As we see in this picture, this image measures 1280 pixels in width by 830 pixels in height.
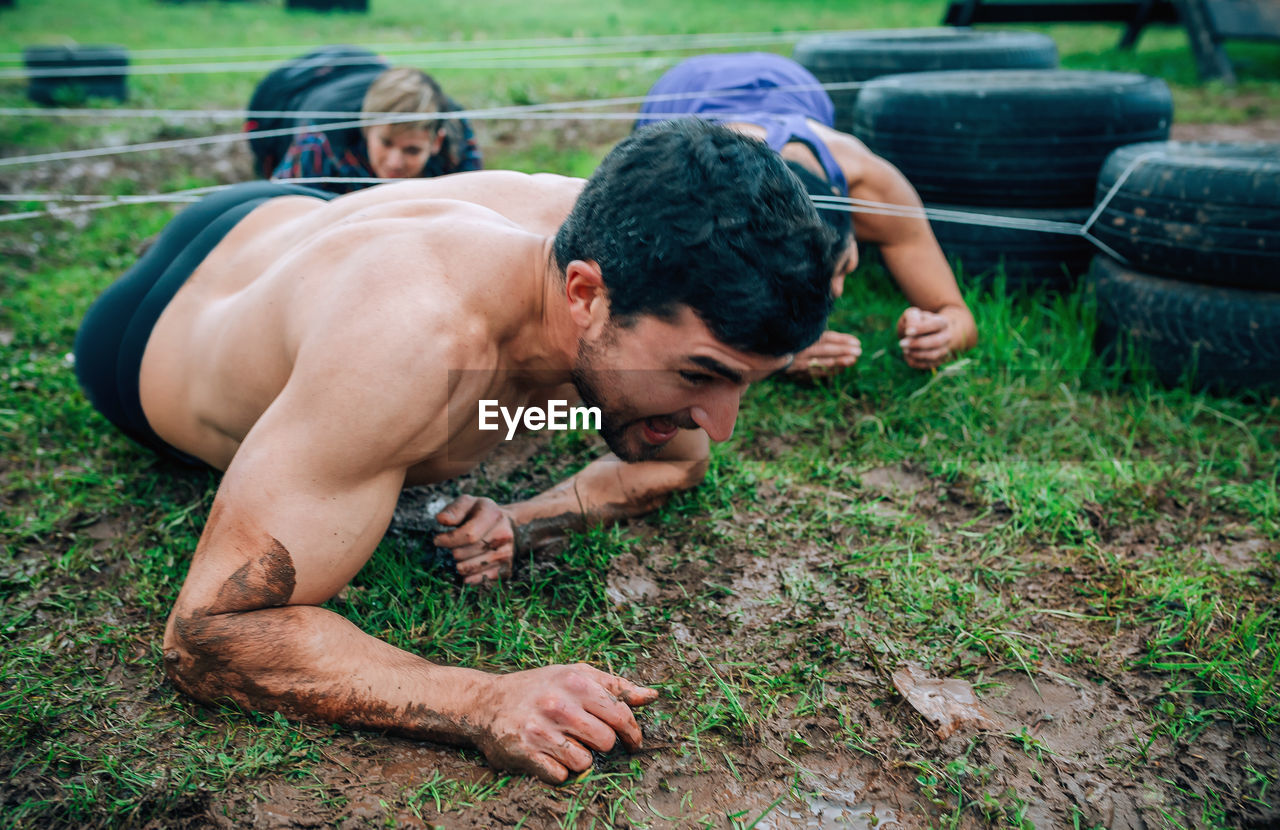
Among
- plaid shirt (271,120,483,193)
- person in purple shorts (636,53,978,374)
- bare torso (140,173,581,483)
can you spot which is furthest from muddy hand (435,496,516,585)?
plaid shirt (271,120,483,193)

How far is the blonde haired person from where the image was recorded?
156 inches

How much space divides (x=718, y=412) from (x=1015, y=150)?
2.31 meters

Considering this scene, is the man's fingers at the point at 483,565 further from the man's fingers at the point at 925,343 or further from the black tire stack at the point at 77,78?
the black tire stack at the point at 77,78

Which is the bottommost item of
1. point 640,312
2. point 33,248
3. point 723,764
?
point 723,764

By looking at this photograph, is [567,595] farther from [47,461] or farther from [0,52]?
[0,52]

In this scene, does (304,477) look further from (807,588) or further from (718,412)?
(807,588)

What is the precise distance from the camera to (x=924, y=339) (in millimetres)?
3184

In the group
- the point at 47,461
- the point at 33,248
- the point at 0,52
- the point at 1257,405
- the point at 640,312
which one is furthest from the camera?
the point at 0,52

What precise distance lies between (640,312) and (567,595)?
2.66ft

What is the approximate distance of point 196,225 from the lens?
8.11ft

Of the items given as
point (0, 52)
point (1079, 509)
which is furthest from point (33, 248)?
point (0, 52)

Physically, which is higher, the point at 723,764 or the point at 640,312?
the point at 640,312

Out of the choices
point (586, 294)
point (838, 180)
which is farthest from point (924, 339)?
point (586, 294)

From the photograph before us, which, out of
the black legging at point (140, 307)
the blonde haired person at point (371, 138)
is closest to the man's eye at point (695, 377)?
the black legging at point (140, 307)
